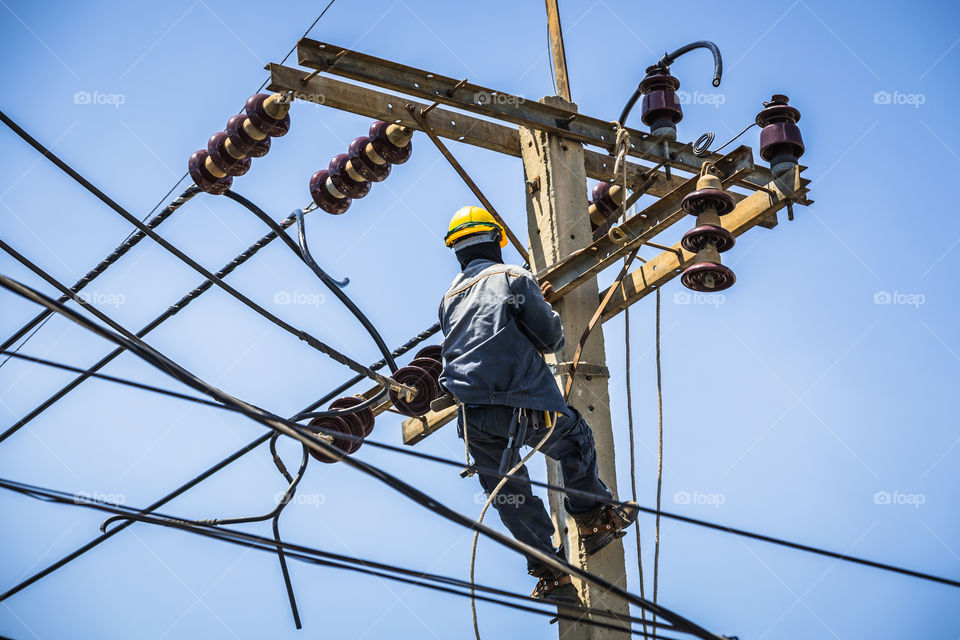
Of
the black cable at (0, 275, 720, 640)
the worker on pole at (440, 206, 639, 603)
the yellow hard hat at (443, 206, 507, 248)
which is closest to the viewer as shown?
the black cable at (0, 275, 720, 640)

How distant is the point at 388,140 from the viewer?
298 inches

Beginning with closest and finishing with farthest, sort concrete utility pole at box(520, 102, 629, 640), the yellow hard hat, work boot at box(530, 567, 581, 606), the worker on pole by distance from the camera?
the worker on pole → work boot at box(530, 567, 581, 606) → concrete utility pole at box(520, 102, 629, 640) → the yellow hard hat

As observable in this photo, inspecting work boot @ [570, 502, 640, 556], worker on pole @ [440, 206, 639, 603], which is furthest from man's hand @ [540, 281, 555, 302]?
work boot @ [570, 502, 640, 556]

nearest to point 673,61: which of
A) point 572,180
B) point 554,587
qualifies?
point 572,180

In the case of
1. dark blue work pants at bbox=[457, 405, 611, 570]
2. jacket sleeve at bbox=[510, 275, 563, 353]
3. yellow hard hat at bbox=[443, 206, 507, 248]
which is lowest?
dark blue work pants at bbox=[457, 405, 611, 570]

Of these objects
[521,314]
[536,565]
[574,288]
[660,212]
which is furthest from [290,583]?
[660,212]

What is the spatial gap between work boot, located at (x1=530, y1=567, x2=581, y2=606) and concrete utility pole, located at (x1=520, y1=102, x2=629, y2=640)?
0.20 ft

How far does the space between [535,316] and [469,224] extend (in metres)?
0.79

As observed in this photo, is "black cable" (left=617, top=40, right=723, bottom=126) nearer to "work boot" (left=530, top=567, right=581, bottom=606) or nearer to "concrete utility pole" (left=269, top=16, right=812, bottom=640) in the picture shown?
Answer: "concrete utility pole" (left=269, top=16, right=812, bottom=640)

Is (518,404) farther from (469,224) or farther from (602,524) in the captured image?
(469,224)

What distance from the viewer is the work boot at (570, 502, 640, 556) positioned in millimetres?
5938

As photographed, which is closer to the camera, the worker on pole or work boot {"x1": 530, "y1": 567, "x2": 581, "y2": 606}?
the worker on pole

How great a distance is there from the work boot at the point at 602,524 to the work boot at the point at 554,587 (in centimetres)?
20

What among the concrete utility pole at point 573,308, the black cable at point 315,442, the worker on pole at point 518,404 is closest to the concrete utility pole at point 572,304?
the concrete utility pole at point 573,308
